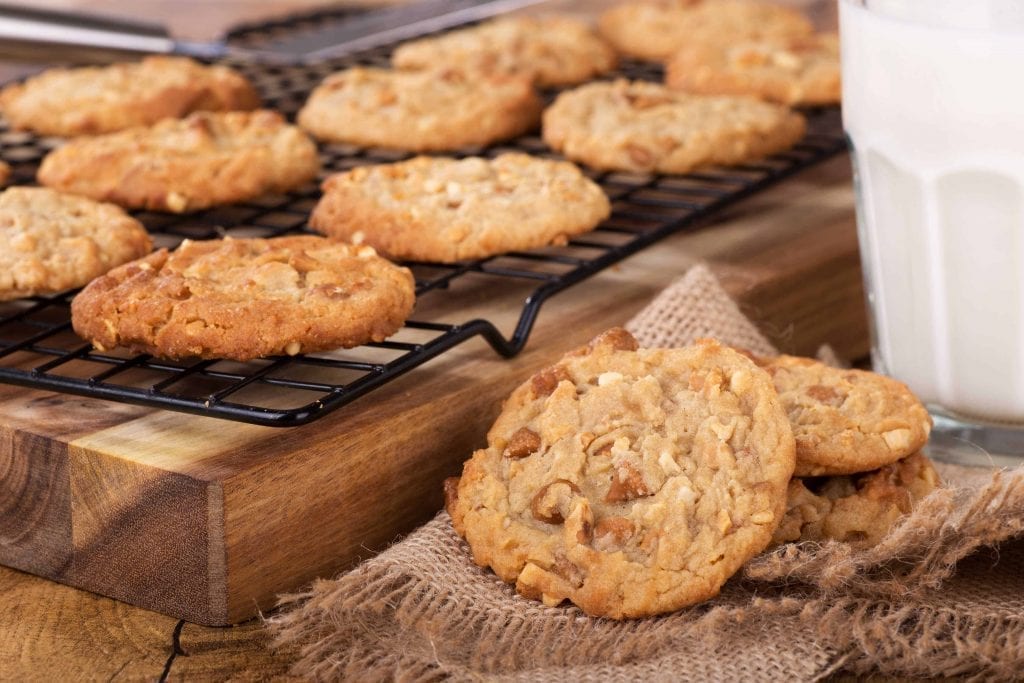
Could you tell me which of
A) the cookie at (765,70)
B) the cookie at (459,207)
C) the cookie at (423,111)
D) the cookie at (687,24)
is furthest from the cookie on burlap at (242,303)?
the cookie at (687,24)

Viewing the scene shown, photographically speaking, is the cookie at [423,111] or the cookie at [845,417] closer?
the cookie at [845,417]

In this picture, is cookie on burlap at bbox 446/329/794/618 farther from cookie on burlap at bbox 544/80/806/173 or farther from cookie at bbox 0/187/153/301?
cookie on burlap at bbox 544/80/806/173

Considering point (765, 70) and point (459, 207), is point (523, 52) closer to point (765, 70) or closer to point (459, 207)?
point (765, 70)

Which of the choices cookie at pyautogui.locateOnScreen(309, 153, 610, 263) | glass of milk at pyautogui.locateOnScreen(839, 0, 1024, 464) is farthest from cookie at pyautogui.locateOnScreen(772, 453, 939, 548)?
cookie at pyautogui.locateOnScreen(309, 153, 610, 263)

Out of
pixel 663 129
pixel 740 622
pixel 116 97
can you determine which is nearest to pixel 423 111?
pixel 663 129

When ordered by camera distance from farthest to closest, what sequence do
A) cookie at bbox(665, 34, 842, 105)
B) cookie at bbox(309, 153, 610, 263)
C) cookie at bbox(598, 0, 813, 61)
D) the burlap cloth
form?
cookie at bbox(598, 0, 813, 61), cookie at bbox(665, 34, 842, 105), cookie at bbox(309, 153, 610, 263), the burlap cloth

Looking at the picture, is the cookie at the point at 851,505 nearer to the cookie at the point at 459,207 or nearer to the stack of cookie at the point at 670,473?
the stack of cookie at the point at 670,473
